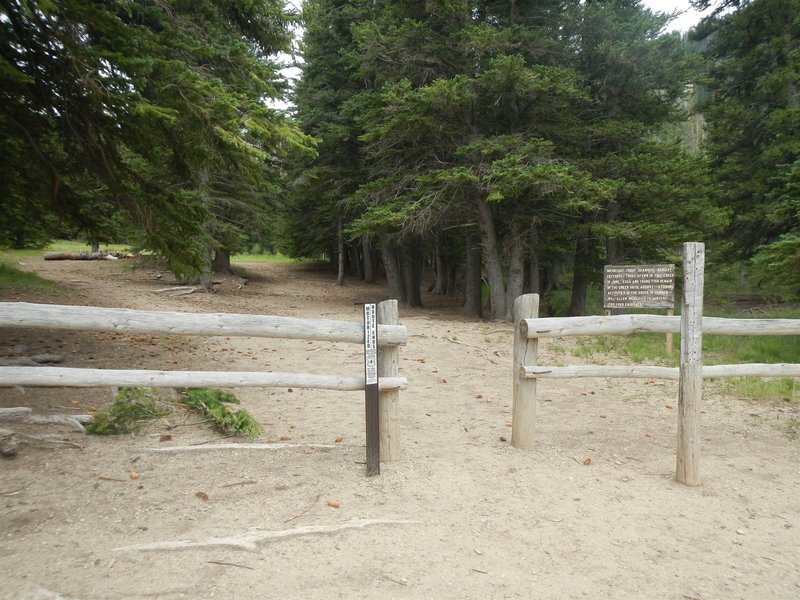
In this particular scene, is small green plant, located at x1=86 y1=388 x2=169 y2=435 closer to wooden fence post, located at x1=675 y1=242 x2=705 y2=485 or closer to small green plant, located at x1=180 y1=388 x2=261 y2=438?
small green plant, located at x1=180 y1=388 x2=261 y2=438

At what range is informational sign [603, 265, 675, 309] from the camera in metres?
11.7

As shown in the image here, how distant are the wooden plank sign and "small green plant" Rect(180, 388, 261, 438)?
5.16ft

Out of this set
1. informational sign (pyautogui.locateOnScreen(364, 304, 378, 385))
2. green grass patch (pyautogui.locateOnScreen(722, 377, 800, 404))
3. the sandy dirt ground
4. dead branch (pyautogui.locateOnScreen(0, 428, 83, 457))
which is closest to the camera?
the sandy dirt ground

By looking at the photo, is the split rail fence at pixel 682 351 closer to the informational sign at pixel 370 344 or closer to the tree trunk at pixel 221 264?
the informational sign at pixel 370 344

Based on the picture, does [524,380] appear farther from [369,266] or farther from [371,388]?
[369,266]

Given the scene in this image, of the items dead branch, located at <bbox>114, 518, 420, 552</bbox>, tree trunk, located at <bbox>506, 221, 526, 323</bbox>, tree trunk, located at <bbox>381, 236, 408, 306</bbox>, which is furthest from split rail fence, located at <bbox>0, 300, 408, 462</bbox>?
tree trunk, located at <bbox>381, 236, 408, 306</bbox>

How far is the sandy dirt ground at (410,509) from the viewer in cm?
318

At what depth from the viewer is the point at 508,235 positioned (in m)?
16.6

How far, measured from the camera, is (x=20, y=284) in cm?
1288

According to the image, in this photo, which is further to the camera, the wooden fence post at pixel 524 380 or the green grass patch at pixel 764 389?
the green grass patch at pixel 764 389

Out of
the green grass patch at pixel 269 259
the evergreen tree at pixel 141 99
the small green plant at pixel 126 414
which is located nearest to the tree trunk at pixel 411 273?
the evergreen tree at pixel 141 99

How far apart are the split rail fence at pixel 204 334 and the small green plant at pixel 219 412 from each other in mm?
1236

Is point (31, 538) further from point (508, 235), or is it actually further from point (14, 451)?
point (508, 235)

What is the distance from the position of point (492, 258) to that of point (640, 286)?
5.68 meters
